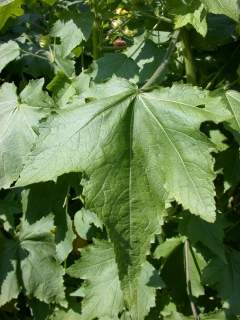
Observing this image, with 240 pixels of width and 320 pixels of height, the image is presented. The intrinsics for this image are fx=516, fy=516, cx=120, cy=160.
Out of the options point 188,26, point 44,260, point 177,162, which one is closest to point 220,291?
point 44,260

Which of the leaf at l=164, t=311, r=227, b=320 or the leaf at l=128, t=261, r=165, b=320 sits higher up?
the leaf at l=128, t=261, r=165, b=320

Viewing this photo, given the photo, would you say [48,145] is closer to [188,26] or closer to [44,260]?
[188,26]

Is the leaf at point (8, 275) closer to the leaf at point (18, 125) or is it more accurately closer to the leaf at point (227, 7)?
the leaf at point (18, 125)

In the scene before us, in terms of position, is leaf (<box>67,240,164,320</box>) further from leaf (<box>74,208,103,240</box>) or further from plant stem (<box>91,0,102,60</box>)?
plant stem (<box>91,0,102,60</box>)

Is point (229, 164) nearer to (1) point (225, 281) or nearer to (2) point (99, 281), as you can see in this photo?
(1) point (225, 281)

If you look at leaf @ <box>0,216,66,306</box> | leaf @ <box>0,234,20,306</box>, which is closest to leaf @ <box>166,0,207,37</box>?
leaf @ <box>0,216,66,306</box>
